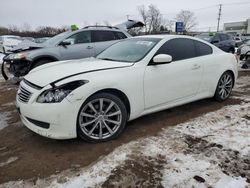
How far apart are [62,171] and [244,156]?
2.16m

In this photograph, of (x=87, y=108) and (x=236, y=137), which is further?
(x=236, y=137)

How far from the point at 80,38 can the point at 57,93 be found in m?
4.64

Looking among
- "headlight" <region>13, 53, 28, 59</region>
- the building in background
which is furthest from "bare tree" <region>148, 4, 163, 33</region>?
"headlight" <region>13, 53, 28, 59</region>

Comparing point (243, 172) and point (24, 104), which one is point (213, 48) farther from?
point (24, 104)

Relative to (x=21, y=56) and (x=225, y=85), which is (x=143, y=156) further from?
(x=21, y=56)

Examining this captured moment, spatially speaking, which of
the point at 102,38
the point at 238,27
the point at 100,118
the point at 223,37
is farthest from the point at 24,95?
the point at 238,27

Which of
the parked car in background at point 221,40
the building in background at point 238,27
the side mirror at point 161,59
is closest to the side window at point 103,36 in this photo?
the side mirror at point 161,59

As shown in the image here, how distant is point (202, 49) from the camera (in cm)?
458

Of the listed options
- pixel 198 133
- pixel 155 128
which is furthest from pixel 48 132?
pixel 198 133

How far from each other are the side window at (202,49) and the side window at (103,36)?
Result: 12.6 feet

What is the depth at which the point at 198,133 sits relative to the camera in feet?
11.6

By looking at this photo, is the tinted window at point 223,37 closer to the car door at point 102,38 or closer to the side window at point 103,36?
the car door at point 102,38

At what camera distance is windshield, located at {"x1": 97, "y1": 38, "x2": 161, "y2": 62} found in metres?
3.82

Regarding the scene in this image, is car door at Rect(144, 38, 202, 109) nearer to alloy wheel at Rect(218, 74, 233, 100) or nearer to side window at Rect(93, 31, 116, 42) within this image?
alloy wheel at Rect(218, 74, 233, 100)
